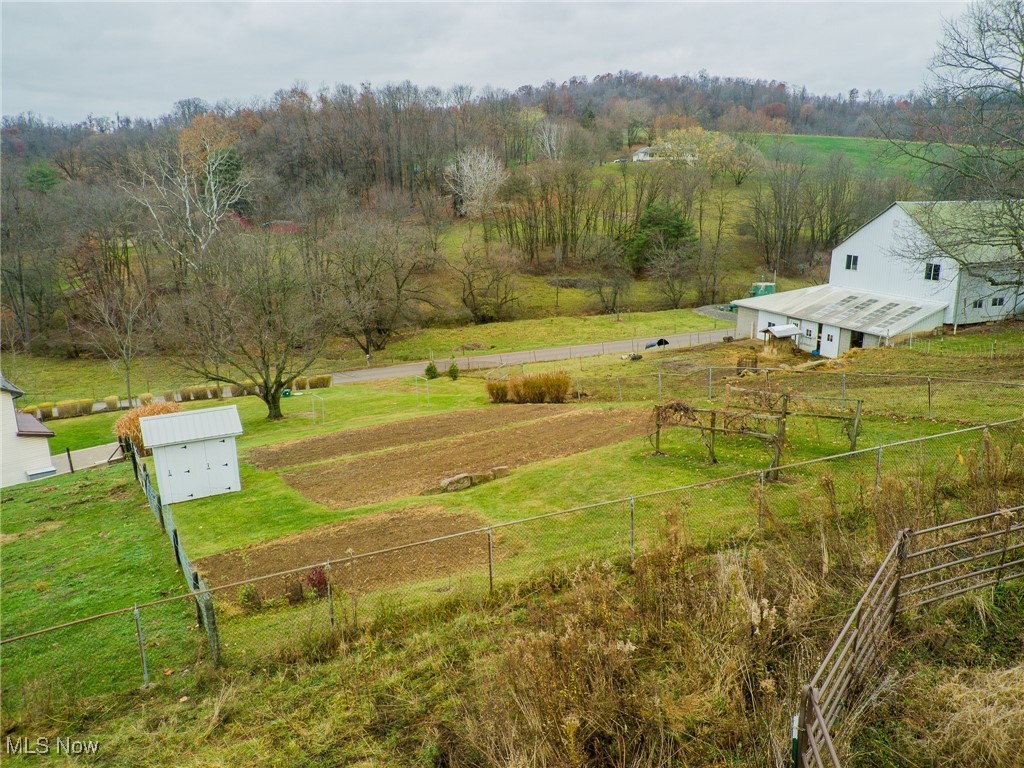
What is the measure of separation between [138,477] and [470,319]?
41439 mm

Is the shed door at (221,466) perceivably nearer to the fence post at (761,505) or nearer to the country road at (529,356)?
the fence post at (761,505)

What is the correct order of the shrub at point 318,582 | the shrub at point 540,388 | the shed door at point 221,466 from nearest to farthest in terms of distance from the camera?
the shrub at point 318,582, the shed door at point 221,466, the shrub at point 540,388

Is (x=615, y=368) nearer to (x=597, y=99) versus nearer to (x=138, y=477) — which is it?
(x=138, y=477)

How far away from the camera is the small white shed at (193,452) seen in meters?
19.7

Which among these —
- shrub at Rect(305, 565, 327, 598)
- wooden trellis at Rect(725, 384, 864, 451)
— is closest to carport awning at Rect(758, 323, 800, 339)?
wooden trellis at Rect(725, 384, 864, 451)

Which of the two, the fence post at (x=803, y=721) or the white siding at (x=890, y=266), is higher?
the white siding at (x=890, y=266)

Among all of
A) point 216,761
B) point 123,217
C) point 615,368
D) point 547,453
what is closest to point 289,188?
point 123,217

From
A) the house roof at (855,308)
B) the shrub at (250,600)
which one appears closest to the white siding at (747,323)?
the house roof at (855,308)

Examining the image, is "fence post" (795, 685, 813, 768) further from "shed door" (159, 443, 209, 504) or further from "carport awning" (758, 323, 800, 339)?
"carport awning" (758, 323, 800, 339)

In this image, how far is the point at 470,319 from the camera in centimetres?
6238

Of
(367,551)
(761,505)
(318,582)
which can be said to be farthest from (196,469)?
(761,505)

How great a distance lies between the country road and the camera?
46.0 meters

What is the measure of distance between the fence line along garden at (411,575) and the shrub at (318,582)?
3 cm

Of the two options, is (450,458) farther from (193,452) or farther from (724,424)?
(724,424)
